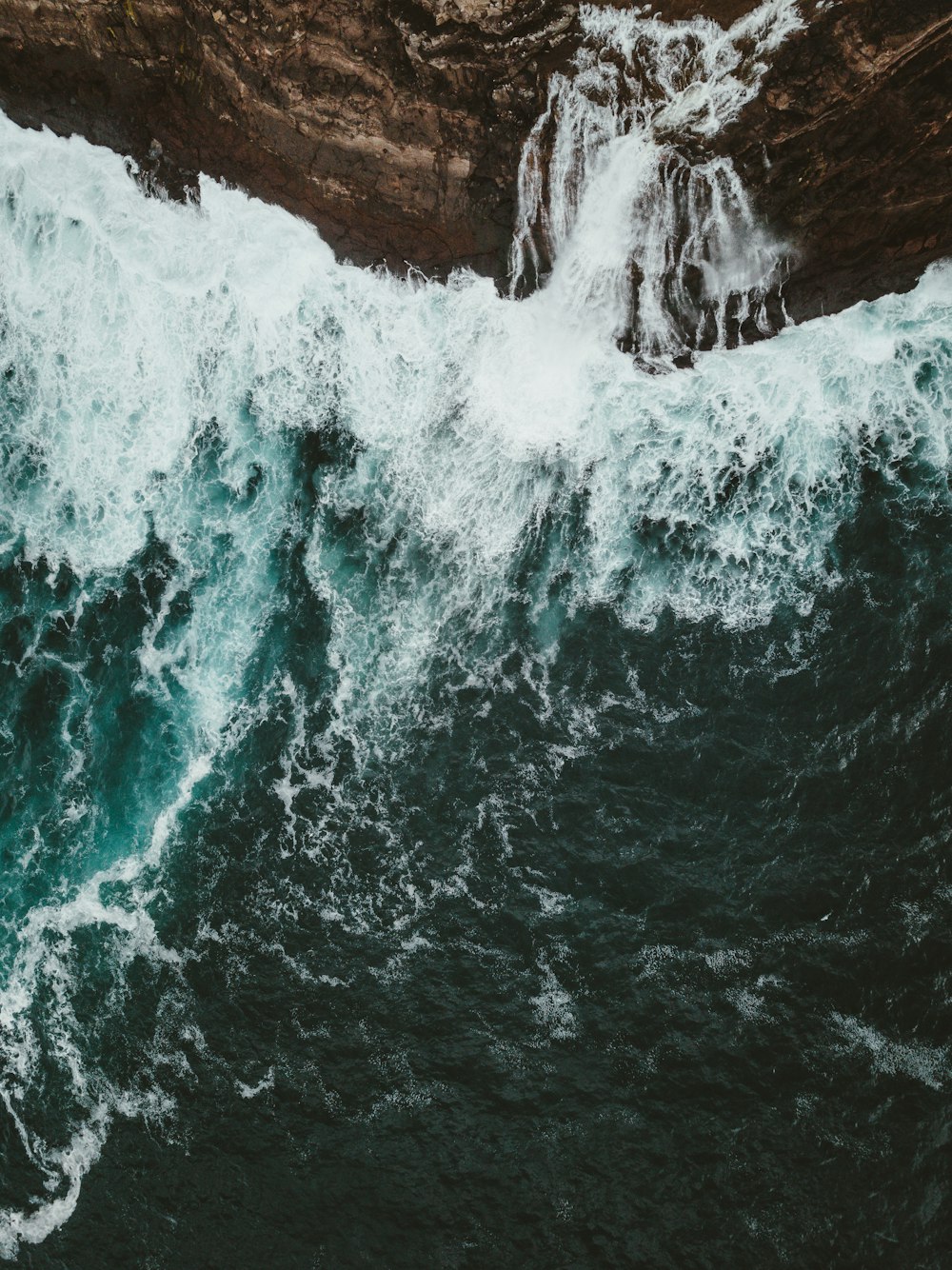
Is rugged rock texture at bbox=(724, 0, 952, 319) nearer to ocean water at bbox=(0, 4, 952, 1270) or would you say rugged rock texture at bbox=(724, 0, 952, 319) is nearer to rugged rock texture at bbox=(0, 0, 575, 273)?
ocean water at bbox=(0, 4, 952, 1270)

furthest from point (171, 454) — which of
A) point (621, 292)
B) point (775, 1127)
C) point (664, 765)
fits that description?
point (775, 1127)

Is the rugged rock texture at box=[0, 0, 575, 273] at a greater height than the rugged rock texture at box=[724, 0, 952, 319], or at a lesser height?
lesser

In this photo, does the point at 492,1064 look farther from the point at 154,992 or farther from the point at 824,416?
the point at 824,416

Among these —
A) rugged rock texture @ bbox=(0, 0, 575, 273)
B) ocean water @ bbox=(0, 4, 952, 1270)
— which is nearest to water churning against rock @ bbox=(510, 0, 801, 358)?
ocean water @ bbox=(0, 4, 952, 1270)

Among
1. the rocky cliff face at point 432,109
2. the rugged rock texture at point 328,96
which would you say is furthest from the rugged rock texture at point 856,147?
the rugged rock texture at point 328,96

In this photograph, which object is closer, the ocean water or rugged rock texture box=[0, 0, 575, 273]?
the ocean water

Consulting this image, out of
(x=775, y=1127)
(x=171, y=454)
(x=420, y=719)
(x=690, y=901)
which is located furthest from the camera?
(x=171, y=454)
